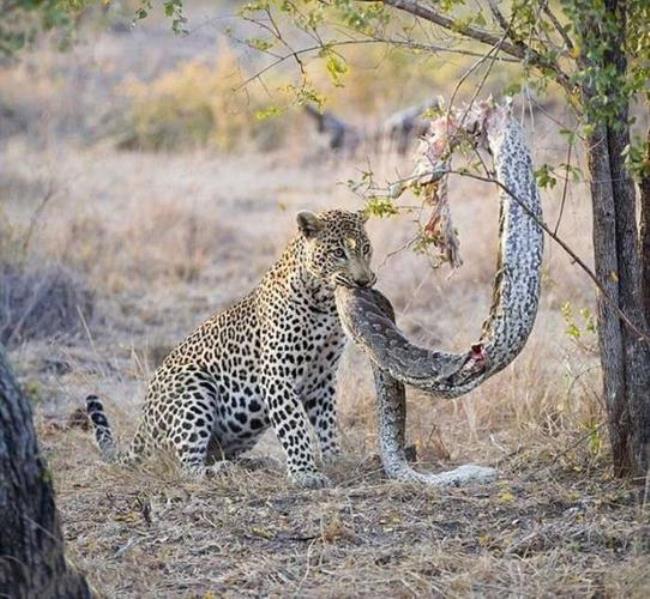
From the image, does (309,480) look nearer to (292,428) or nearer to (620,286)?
(292,428)

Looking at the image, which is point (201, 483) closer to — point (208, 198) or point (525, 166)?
point (525, 166)

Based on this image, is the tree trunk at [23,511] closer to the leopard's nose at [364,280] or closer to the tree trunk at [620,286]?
the tree trunk at [620,286]

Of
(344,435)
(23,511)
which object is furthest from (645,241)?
(23,511)

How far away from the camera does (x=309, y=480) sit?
7613 millimetres

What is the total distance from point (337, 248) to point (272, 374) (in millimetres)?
740

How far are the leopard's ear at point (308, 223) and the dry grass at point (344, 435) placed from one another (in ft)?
2.65

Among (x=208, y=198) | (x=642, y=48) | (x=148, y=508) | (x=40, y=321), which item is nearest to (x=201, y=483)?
(x=148, y=508)

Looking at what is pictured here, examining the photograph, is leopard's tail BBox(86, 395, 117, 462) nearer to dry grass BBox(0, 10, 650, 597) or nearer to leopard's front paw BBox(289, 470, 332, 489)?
Result: dry grass BBox(0, 10, 650, 597)

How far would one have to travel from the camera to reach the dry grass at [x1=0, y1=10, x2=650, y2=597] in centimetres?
598

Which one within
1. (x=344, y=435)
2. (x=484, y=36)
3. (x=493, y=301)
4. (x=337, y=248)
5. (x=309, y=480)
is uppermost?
(x=484, y=36)

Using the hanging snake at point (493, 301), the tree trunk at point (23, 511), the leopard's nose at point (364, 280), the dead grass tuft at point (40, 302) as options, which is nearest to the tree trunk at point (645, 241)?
the hanging snake at point (493, 301)

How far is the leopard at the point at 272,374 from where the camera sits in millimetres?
7902

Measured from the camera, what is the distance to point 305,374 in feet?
26.7

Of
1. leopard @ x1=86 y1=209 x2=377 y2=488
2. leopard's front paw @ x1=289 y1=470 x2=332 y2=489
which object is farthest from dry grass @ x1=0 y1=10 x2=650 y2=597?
leopard @ x1=86 y1=209 x2=377 y2=488
